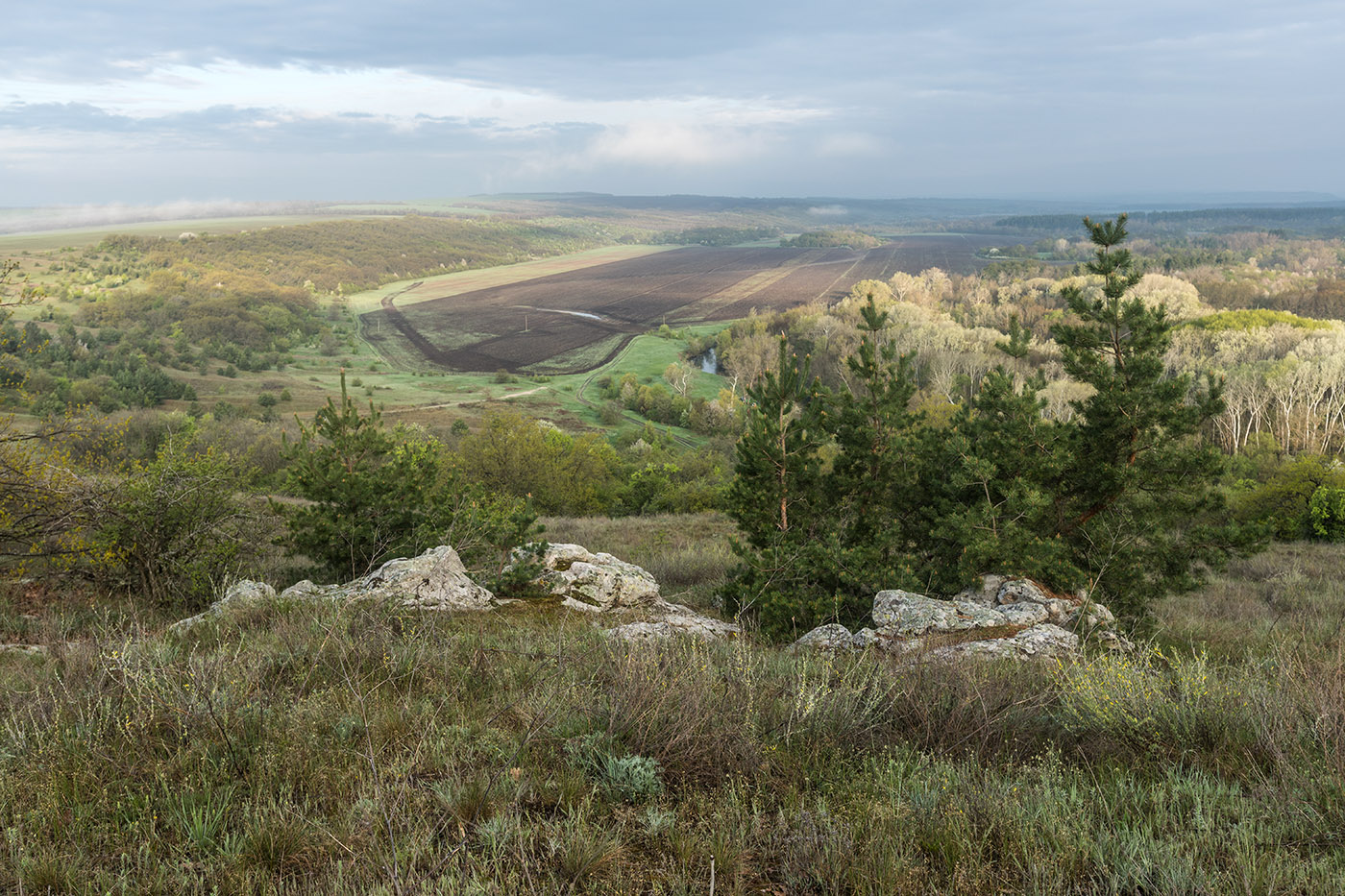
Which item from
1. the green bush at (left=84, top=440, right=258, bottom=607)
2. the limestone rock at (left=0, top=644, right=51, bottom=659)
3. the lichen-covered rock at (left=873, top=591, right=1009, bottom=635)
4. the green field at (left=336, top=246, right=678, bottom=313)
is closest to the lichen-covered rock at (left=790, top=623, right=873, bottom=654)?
the lichen-covered rock at (left=873, top=591, right=1009, bottom=635)

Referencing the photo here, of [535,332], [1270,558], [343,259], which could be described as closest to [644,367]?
[535,332]

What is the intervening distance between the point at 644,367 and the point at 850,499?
8066cm

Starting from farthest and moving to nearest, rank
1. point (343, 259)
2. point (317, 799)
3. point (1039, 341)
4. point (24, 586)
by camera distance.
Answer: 1. point (343, 259)
2. point (1039, 341)
3. point (24, 586)
4. point (317, 799)

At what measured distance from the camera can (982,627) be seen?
283 inches

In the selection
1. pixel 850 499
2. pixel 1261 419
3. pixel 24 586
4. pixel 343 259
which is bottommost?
pixel 1261 419

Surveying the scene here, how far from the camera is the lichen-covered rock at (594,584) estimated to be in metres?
8.97

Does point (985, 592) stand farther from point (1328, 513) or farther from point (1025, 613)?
point (1328, 513)

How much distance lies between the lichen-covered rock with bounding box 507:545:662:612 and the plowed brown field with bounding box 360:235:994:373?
83840mm

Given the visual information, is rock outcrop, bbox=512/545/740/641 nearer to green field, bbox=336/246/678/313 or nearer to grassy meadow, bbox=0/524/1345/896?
grassy meadow, bbox=0/524/1345/896

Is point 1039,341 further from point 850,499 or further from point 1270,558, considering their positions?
point 850,499

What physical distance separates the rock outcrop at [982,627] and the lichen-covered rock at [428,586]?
3.79 m

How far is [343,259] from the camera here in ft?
556

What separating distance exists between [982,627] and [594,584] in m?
4.85

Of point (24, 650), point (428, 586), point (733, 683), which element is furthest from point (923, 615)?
point (24, 650)
